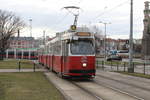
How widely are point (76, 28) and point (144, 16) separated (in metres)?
67.5

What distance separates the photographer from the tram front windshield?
2061cm

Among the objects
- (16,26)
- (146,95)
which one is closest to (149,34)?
(16,26)

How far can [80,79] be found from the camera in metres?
22.9

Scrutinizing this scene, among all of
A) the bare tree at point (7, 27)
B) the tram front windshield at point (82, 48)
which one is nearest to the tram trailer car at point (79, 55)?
the tram front windshield at point (82, 48)

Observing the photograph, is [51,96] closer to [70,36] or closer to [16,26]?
[70,36]

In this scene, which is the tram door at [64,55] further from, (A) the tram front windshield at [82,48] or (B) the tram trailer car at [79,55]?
(A) the tram front windshield at [82,48]

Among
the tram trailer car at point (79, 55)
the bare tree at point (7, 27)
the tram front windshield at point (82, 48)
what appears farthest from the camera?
the bare tree at point (7, 27)

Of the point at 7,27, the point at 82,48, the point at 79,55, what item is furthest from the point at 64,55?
the point at 7,27

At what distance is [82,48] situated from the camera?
67.9 feet

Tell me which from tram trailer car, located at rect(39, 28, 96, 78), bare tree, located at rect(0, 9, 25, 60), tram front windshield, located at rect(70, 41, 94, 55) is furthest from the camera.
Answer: bare tree, located at rect(0, 9, 25, 60)

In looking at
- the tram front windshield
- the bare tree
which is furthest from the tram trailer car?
the bare tree

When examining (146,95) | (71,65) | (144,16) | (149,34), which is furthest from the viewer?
(144,16)

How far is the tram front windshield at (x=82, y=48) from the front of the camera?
20609mm

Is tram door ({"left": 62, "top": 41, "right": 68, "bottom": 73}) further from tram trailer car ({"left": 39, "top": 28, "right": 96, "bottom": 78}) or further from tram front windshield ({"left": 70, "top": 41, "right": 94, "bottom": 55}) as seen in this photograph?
tram front windshield ({"left": 70, "top": 41, "right": 94, "bottom": 55})
